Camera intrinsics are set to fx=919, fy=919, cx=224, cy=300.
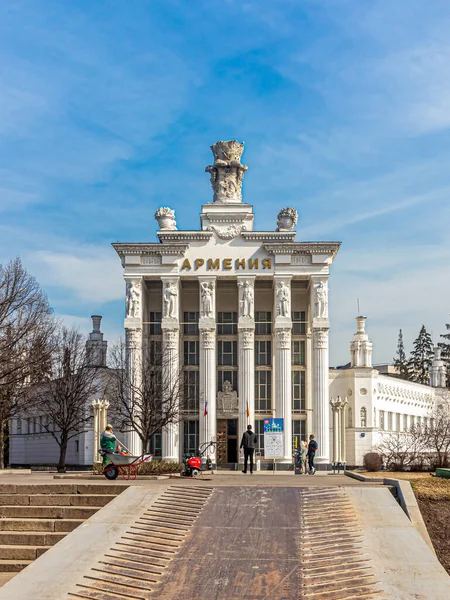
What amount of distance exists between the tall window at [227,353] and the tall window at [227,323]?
83cm

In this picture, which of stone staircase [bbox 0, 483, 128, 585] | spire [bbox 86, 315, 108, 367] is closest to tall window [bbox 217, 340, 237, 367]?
spire [bbox 86, 315, 108, 367]

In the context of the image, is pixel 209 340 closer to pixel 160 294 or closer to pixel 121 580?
pixel 160 294

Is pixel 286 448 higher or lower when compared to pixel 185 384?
lower

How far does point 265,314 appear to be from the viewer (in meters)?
75.6

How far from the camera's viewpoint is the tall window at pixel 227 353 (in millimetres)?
74062

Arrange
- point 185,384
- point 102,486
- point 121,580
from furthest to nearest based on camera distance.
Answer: point 185,384 < point 102,486 < point 121,580

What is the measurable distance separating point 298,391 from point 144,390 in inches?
→ 615

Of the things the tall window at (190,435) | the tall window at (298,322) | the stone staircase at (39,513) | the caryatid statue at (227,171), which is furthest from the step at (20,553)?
the caryatid statue at (227,171)

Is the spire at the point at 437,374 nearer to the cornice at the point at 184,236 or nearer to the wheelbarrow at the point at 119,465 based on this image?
the cornice at the point at 184,236

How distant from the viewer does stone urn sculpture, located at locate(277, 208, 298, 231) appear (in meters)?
72.2

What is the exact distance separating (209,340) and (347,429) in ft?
50.4

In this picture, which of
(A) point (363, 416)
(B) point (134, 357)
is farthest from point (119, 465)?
(A) point (363, 416)

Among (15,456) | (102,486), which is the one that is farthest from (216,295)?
(102,486)

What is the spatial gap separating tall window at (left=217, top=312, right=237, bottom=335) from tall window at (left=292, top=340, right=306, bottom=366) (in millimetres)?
5023
